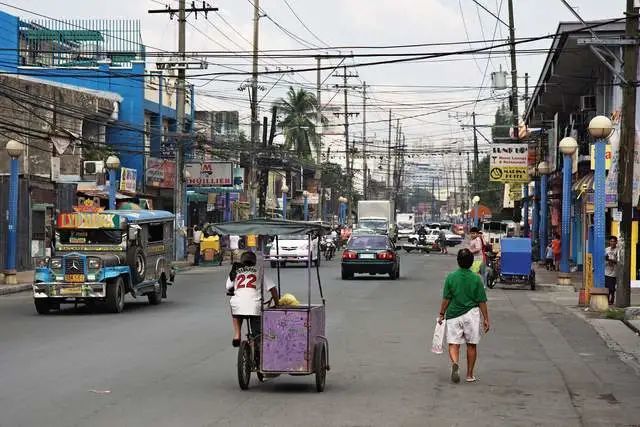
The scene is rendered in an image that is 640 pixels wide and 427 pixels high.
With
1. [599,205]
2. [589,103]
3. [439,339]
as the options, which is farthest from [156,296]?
[589,103]

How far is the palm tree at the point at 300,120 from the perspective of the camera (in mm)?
79688

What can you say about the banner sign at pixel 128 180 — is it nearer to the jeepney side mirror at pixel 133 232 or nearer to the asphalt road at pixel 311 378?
the jeepney side mirror at pixel 133 232

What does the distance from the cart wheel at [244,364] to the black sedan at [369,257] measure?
2369 cm

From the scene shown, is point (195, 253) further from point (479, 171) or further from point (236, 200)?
point (479, 171)

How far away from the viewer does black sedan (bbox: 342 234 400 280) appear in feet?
116

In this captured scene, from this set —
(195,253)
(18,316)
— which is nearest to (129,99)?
(195,253)

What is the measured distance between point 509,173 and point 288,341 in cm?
3537

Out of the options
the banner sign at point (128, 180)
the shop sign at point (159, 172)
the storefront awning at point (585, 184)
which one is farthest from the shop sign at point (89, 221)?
the shop sign at point (159, 172)

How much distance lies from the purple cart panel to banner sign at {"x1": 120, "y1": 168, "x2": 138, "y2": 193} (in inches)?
1532

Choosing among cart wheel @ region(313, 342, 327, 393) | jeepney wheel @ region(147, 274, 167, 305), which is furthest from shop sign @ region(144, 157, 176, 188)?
cart wheel @ region(313, 342, 327, 393)

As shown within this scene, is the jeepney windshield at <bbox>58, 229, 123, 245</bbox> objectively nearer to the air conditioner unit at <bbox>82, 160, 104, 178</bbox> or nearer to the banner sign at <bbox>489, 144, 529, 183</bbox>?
the air conditioner unit at <bbox>82, 160, 104, 178</bbox>

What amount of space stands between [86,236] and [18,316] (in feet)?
8.03

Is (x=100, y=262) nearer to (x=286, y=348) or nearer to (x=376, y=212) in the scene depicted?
(x=286, y=348)

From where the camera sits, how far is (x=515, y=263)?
3228 centimetres
